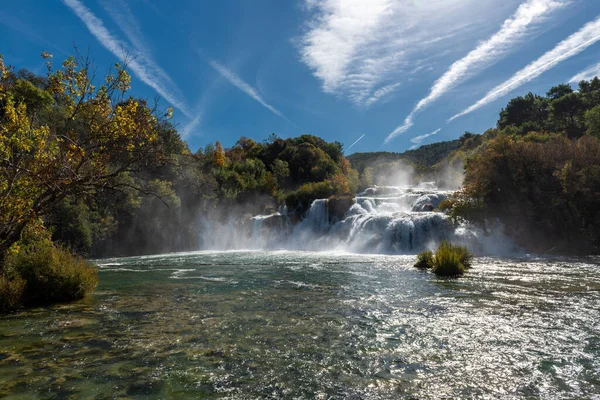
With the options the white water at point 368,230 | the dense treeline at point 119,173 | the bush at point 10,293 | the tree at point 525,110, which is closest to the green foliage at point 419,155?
the dense treeline at point 119,173

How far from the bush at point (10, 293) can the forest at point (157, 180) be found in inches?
1.3

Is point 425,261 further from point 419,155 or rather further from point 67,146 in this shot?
point 419,155

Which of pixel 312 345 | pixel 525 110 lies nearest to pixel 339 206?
pixel 312 345

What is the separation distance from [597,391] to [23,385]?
24.9 ft

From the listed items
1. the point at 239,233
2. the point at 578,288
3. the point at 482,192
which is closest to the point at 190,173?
the point at 239,233

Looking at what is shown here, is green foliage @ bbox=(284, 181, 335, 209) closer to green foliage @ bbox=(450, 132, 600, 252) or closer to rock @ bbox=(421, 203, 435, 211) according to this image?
rock @ bbox=(421, 203, 435, 211)

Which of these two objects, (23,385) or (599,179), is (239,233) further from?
(23,385)

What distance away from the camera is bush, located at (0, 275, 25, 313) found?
8.34m

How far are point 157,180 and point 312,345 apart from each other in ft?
114

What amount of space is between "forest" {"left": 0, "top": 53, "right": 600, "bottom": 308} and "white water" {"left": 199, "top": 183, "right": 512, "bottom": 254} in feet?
5.31

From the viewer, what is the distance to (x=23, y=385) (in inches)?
179

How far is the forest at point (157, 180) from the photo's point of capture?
7.01 meters

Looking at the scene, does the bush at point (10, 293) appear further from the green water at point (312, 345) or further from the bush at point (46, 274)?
the green water at point (312, 345)

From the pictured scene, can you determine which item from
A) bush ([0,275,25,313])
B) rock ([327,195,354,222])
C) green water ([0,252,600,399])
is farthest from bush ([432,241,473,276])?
rock ([327,195,354,222])
